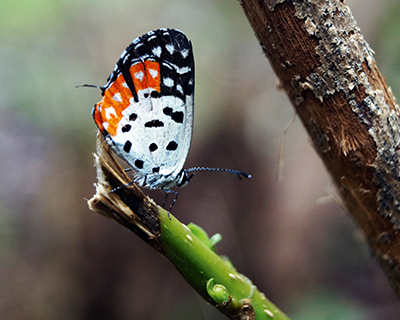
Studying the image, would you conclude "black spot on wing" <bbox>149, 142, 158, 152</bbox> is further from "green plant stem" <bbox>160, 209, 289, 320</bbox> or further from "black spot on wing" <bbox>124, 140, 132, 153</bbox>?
"green plant stem" <bbox>160, 209, 289, 320</bbox>

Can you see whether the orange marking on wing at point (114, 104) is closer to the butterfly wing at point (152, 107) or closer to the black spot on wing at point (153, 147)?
the butterfly wing at point (152, 107)

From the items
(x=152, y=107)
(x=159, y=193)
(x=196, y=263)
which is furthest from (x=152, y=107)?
(x=159, y=193)

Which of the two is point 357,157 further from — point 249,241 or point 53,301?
point 53,301

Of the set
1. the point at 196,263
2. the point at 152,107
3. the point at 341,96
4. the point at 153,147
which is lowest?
the point at 196,263

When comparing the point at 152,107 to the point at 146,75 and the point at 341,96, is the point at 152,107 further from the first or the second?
the point at 341,96

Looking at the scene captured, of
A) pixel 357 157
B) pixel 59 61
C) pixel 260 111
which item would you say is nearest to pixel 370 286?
pixel 260 111

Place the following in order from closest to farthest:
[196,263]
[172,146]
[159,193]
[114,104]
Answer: [196,263], [114,104], [172,146], [159,193]

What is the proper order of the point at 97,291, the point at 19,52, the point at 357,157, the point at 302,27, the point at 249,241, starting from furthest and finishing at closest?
1. the point at 249,241
2. the point at 97,291
3. the point at 19,52
4. the point at 357,157
5. the point at 302,27

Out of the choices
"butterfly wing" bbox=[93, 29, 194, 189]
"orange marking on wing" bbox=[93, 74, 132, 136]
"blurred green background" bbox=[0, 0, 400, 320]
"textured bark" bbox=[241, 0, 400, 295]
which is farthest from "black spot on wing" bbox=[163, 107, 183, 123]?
"blurred green background" bbox=[0, 0, 400, 320]
